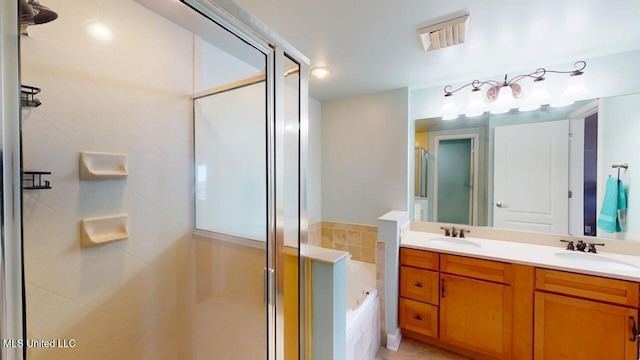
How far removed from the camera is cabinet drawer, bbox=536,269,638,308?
4.57ft

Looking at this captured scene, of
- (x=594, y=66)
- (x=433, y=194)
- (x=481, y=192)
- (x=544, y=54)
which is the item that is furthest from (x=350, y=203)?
(x=594, y=66)

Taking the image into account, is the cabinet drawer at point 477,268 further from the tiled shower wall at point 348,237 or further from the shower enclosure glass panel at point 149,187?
the shower enclosure glass panel at point 149,187

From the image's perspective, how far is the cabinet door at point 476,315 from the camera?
1.69 metres

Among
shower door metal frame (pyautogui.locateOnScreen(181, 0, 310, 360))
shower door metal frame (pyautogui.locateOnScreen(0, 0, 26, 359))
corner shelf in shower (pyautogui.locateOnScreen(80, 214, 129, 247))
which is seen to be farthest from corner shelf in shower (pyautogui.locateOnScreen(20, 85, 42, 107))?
shower door metal frame (pyautogui.locateOnScreen(181, 0, 310, 360))

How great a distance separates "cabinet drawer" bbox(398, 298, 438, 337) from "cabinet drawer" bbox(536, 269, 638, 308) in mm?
731

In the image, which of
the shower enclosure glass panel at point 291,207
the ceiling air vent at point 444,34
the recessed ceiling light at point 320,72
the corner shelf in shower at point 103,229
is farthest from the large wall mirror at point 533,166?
the corner shelf in shower at point 103,229

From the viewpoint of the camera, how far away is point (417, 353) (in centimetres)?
192

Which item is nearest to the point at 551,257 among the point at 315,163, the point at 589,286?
the point at 589,286

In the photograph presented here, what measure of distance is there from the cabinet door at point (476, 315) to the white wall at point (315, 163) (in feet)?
4.85

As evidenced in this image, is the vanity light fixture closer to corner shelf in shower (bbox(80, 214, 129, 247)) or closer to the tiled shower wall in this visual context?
the tiled shower wall

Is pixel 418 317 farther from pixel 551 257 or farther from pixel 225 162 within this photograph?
pixel 225 162

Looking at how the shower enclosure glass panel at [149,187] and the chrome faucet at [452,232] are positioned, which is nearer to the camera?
the shower enclosure glass panel at [149,187]

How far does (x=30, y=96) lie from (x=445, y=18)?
1.93 meters

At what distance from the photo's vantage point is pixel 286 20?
1.40 m
